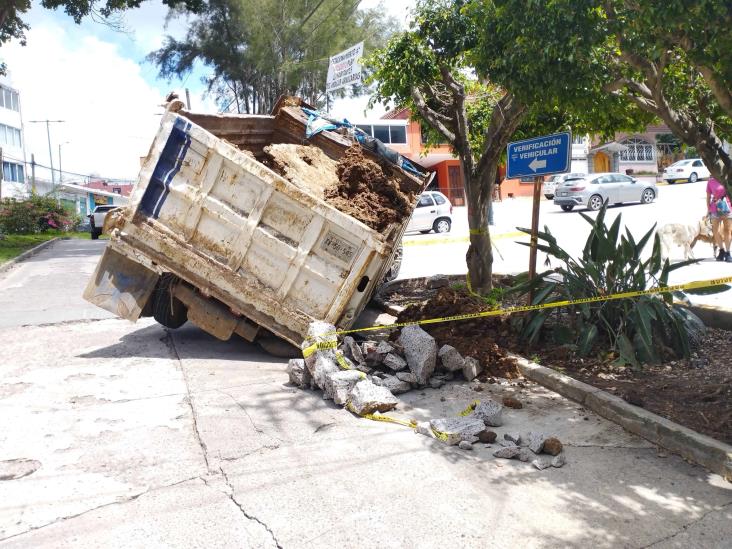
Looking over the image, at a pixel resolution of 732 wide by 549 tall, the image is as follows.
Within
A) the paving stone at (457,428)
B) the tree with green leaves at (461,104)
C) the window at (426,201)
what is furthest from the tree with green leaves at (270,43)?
the paving stone at (457,428)

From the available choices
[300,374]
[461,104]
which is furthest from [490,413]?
[461,104]

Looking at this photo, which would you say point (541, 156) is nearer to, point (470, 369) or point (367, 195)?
point (367, 195)

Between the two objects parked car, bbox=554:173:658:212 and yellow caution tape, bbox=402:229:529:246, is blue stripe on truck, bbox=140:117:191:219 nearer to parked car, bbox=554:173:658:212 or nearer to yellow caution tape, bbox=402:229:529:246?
yellow caution tape, bbox=402:229:529:246

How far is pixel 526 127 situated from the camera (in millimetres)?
9984

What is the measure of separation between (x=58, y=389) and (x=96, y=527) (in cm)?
284

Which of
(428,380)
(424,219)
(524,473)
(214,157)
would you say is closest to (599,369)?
(428,380)

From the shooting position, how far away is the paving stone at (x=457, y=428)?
15.3 ft

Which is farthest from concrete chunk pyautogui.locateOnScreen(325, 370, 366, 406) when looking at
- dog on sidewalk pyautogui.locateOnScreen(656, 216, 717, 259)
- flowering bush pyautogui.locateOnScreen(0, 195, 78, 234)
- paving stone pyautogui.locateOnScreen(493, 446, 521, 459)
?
flowering bush pyautogui.locateOnScreen(0, 195, 78, 234)

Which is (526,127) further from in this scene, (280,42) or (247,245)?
(280,42)

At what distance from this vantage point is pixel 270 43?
Answer: 28.8 metres

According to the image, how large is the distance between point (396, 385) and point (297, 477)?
191cm

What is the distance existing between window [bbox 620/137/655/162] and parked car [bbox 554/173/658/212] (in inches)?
1063

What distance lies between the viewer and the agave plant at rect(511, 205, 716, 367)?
6.11 metres

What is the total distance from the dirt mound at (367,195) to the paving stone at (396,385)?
1.82 m
